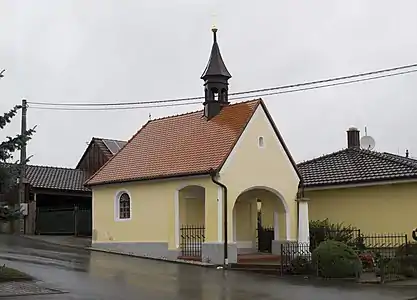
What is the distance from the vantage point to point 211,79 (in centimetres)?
2927

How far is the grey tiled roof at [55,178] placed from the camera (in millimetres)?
40625

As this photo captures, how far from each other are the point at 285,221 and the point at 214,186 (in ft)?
13.7

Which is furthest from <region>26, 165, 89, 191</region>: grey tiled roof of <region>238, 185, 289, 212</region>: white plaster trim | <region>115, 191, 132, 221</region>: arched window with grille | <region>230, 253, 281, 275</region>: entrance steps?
<region>230, 253, 281, 275</region>: entrance steps

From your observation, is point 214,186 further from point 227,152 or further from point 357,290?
point 357,290

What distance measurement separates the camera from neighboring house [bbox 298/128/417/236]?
2859 centimetres

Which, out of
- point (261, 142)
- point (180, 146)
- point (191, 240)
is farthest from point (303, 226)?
point (180, 146)

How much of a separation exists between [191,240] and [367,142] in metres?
14.5

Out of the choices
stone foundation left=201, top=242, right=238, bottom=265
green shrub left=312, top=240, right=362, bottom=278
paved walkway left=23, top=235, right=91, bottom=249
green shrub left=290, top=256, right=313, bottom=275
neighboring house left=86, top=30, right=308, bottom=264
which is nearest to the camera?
green shrub left=312, top=240, right=362, bottom=278

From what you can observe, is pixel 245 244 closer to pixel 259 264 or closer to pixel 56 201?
pixel 259 264

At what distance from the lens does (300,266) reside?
23.0 m

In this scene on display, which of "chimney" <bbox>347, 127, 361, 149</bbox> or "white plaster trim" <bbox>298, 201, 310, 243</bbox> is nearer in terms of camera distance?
"white plaster trim" <bbox>298, 201, 310, 243</bbox>

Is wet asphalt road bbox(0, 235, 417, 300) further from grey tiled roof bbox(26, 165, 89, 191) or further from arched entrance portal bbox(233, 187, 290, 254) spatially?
grey tiled roof bbox(26, 165, 89, 191)

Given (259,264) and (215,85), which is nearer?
(259,264)

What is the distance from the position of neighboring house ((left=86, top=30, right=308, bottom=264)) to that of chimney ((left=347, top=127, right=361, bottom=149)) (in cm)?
716
